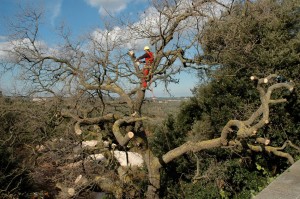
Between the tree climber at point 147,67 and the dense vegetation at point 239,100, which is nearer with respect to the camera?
the tree climber at point 147,67

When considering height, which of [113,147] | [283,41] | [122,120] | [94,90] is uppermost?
[283,41]

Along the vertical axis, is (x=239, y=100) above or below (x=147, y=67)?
below

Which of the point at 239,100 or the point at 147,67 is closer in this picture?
the point at 147,67

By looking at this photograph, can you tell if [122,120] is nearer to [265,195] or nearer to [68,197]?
[68,197]

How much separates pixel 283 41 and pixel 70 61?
8.17 meters

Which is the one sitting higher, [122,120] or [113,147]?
[122,120]

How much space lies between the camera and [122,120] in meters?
7.52

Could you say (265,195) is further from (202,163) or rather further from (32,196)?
(32,196)

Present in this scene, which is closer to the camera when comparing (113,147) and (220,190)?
(113,147)

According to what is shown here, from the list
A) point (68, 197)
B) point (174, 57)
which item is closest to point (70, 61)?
point (174, 57)

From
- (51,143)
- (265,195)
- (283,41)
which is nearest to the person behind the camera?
(265,195)

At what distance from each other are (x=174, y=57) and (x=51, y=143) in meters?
4.10

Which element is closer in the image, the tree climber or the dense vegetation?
the tree climber

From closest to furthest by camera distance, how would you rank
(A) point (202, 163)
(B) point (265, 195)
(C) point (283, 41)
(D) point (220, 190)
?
(B) point (265, 195) → (D) point (220, 190) → (A) point (202, 163) → (C) point (283, 41)
